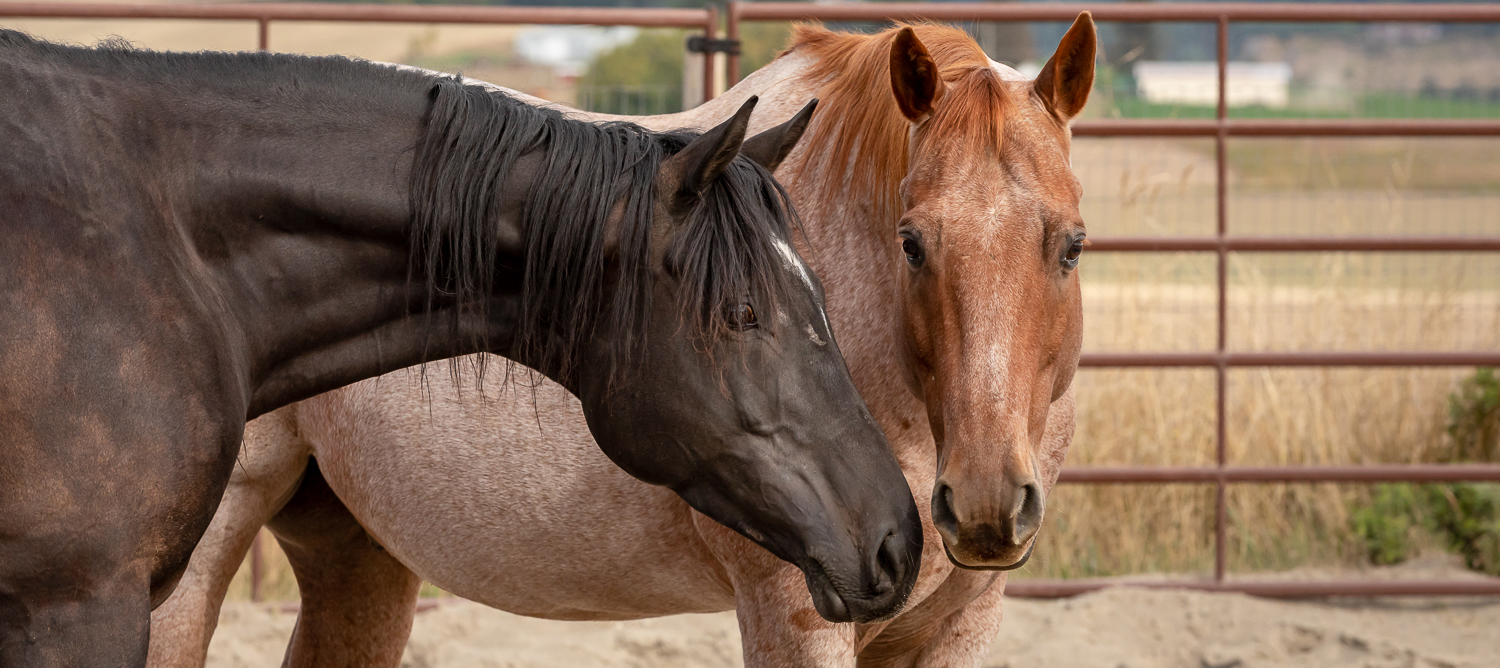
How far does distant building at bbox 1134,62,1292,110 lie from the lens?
1639cm

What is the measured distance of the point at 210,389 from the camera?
1.56 m

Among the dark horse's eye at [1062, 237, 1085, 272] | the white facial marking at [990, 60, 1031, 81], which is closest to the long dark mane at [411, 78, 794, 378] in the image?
the dark horse's eye at [1062, 237, 1085, 272]

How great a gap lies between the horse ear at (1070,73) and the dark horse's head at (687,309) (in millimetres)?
511

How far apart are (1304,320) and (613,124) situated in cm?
450

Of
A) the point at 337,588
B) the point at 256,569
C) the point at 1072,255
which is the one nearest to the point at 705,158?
the point at 1072,255

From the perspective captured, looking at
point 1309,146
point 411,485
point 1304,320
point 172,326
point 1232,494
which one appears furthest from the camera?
point 1309,146

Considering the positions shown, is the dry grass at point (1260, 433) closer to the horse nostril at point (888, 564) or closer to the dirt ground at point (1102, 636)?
the dirt ground at point (1102, 636)

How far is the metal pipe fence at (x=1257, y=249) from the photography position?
14.0 feet

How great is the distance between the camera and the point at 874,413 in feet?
6.88

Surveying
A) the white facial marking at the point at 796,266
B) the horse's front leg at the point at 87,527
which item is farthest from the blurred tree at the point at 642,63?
the horse's front leg at the point at 87,527

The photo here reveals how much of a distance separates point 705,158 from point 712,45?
108 inches

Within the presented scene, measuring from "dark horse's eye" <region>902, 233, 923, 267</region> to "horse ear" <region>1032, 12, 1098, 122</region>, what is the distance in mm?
332

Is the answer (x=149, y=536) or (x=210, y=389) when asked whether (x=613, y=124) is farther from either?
(x=149, y=536)

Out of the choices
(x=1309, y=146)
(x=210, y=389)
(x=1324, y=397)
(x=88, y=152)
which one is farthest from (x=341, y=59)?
(x=1309, y=146)
